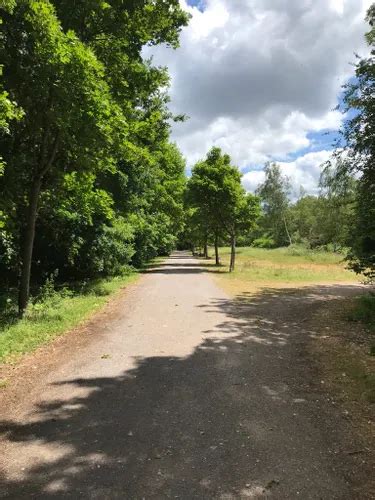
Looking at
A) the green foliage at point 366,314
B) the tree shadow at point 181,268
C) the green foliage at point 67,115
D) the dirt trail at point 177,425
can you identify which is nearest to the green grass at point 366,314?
the green foliage at point 366,314

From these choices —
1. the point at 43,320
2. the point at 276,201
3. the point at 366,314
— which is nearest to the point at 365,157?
the point at 366,314

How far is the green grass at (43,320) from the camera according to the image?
8.39 metres

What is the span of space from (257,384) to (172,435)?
6.82 feet

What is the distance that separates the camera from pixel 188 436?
15.5 feet

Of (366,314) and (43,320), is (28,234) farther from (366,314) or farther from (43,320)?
(366,314)

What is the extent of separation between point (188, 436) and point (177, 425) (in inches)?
12.1

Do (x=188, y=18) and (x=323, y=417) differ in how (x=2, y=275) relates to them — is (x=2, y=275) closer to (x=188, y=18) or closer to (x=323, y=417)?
(x=188, y=18)

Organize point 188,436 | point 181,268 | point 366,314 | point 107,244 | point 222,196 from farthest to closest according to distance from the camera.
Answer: point 181,268
point 222,196
point 107,244
point 366,314
point 188,436

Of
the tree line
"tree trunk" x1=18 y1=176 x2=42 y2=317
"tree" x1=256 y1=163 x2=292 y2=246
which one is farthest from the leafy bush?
"tree" x1=256 y1=163 x2=292 y2=246

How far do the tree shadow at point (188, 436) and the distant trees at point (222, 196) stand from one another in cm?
2168

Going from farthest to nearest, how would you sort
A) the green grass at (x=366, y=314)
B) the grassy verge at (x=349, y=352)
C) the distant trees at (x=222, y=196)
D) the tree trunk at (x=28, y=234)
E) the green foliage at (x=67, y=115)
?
the distant trees at (x=222, y=196) → the green grass at (x=366, y=314) → the tree trunk at (x=28, y=234) → the green foliage at (x=67, y=115) → the grassy verge at (x=349, y=352)

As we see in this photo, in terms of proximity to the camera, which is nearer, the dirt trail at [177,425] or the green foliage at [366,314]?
the dirt trail at [177,425]

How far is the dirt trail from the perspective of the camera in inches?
151

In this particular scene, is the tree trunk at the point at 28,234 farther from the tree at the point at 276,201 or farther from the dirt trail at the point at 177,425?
the tree at the point at 276,201
